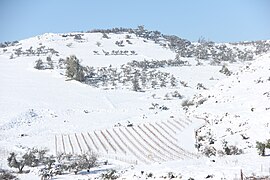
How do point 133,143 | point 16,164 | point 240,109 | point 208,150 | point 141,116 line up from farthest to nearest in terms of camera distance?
point 141,116 → point 240,109 → point 133,143 → point 208,150 → point 16,164

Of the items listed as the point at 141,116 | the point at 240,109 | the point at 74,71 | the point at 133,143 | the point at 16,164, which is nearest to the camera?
the point at 16,164

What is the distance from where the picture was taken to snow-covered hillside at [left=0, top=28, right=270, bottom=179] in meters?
24.3

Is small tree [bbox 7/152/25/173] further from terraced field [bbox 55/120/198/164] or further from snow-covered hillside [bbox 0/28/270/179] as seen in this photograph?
terraced field [bbox 55/120/198/164]

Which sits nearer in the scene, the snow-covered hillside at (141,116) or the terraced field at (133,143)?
the snow-covered hillside at (141,116)

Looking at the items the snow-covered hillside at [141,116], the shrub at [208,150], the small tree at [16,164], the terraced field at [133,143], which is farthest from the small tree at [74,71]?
the shrub at [208,150]

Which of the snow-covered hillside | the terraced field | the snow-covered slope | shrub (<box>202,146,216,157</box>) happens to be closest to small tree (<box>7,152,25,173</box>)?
the snow-covered hillside

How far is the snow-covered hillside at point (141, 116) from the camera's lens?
24.3 metres

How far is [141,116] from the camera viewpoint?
1656 inches

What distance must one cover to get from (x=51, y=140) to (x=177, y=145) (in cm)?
1171

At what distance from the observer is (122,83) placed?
241 ft

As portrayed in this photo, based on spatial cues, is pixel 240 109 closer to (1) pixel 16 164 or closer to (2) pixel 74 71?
(1) pixel 16 164

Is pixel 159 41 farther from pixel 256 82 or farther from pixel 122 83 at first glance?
pixel 256 82

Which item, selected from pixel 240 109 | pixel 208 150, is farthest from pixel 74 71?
pixel 208 150

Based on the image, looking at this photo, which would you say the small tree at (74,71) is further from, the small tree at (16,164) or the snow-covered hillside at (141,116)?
the small tree at (16,164)
